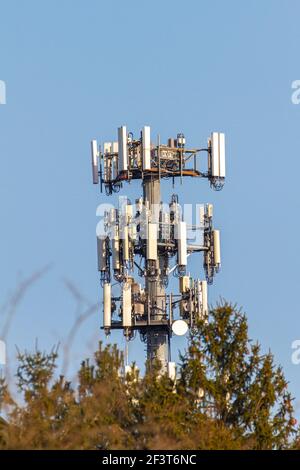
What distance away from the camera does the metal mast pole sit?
77625 millimetres

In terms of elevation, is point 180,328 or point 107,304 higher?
point 107,304

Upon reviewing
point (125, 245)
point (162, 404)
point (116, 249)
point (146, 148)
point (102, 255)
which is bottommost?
point (162, 404)

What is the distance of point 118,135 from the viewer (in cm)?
7844

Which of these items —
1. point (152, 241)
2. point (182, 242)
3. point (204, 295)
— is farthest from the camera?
point (204, 295)

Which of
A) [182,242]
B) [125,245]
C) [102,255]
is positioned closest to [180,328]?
[182,242]

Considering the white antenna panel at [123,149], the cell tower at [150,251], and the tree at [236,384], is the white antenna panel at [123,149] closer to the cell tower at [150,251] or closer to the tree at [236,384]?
the cell tower at [150,251]

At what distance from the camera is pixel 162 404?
5403cm

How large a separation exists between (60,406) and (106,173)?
33049 millimetres

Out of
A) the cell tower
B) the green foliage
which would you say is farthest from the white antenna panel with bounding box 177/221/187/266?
the green foliage

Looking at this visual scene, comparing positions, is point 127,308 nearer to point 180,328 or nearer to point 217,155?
point 180,328

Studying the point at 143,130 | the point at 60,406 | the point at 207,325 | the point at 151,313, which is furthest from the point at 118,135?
the point at 60,406

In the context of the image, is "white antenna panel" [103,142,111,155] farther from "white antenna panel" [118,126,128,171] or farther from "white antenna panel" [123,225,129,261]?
"white antenna panel" [123,225,129,261]

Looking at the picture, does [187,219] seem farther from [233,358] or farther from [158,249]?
[233,358]

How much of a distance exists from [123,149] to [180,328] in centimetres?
806
